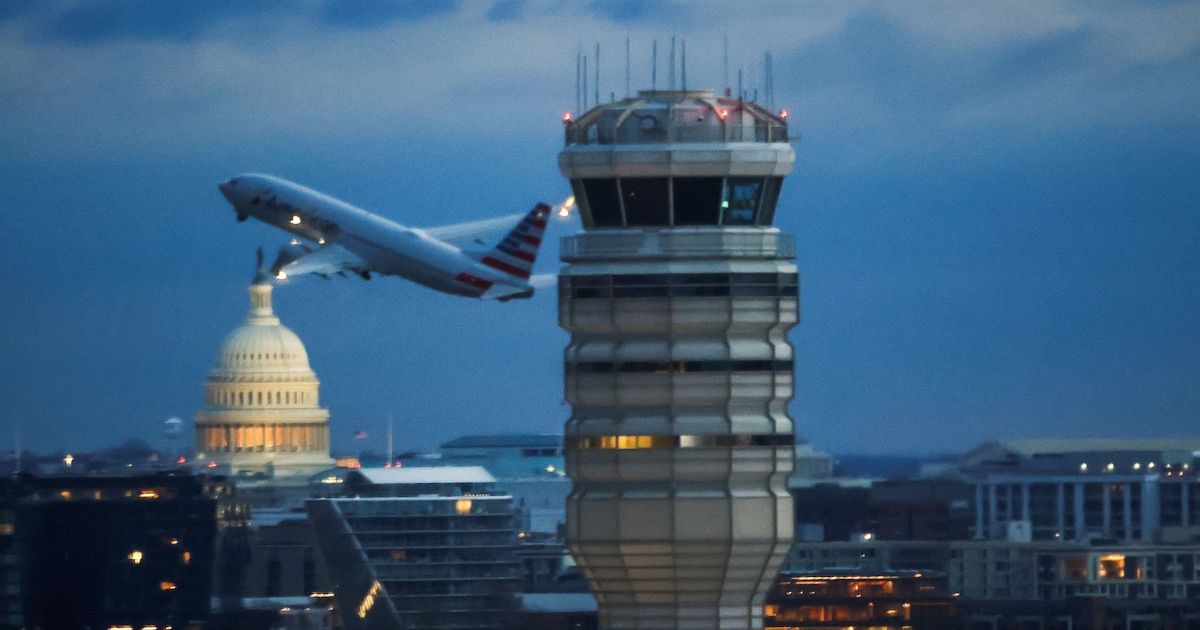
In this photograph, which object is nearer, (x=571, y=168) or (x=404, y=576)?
(x=571, y=168)

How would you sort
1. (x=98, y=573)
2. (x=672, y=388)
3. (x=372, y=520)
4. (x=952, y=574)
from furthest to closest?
1. (x=372, y=520)
2. (x=952, y=574)
3. (x=98, y=573)
4. (x=672, y=388)

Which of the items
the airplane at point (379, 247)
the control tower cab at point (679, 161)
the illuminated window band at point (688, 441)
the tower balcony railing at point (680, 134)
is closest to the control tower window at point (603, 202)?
the control tower cab at point (679, 161)

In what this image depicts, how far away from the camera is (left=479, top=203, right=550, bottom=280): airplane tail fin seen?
421ft

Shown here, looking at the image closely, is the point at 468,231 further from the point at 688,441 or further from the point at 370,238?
the point at 688,441

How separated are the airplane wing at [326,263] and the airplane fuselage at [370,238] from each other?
0.75ft

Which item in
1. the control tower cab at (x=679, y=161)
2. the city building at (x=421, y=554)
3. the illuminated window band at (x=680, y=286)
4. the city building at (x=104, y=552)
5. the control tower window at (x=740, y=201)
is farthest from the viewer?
the city building at (x=421, y=554)

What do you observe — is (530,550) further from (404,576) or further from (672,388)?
(672,388)

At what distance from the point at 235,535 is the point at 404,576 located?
18.2 metres

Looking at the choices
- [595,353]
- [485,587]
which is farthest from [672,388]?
[485,587]

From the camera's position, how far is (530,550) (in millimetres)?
195125

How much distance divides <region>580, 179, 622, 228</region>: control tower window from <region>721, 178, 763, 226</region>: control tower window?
4.80ft

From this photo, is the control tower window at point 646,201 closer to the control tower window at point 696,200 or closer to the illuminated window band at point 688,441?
the control tower window at point 696,200

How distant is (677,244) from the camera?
4994cm

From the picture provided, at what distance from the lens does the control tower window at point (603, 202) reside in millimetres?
50156
